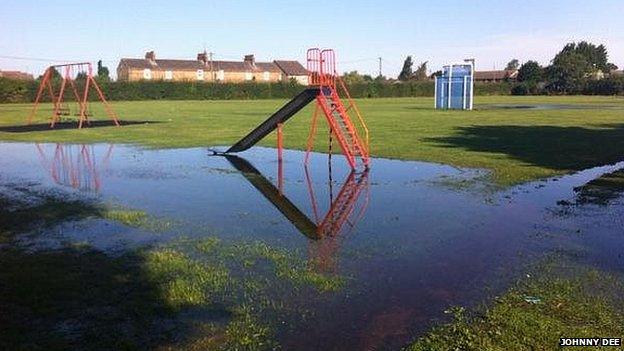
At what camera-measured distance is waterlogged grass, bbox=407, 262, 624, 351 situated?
197 inches

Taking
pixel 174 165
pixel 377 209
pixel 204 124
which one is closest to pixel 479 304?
pixel 377 209

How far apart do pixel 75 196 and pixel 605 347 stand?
1046 centimetres

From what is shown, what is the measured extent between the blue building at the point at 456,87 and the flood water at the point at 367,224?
2951 cm

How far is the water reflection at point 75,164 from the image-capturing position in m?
13.6

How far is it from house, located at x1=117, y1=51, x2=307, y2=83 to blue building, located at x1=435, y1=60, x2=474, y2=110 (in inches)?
2623

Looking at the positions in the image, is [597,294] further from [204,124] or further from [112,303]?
[204,124]

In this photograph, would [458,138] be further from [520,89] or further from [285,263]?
[520,89]

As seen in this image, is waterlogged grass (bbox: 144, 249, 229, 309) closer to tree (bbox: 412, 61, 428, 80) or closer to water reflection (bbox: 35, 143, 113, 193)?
water reflection (bbox: 35, 143, 113, 193)

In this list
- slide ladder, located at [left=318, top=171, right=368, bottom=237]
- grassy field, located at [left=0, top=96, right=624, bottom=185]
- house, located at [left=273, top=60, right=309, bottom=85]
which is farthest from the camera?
house, located at [left=273, top=60, right=309, bottom=85]

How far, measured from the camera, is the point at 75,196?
11875mm

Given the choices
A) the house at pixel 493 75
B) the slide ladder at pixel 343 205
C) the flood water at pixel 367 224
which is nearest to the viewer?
the flood water at pixel 367 224

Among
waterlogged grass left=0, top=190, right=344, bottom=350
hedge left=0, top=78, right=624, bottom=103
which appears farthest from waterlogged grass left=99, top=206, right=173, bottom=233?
hedge left=0, top=78, right=624, bottom=103

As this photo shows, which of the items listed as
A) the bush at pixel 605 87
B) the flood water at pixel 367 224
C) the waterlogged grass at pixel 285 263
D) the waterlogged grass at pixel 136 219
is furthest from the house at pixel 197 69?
the waterlogged grass at pixel 285 263

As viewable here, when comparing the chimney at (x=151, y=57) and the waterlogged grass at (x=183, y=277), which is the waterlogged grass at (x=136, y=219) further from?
the chimney at (x=151, y=57)
